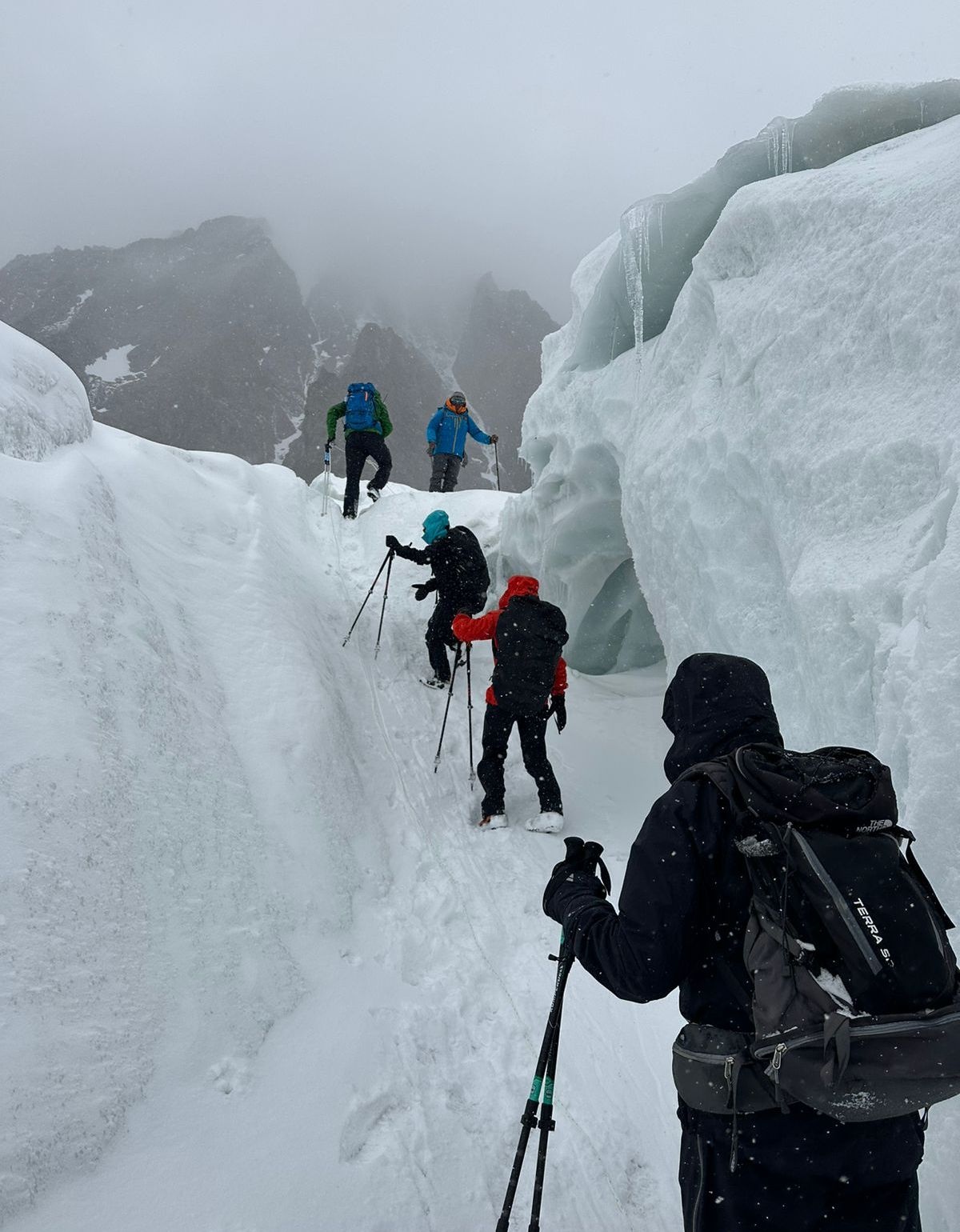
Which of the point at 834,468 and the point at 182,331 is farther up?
the point at 182,331

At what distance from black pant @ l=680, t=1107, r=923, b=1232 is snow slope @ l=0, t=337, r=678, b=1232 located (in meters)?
1.54

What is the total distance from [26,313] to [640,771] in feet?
292

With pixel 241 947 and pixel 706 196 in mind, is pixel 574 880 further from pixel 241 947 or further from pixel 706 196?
pixel 706 196

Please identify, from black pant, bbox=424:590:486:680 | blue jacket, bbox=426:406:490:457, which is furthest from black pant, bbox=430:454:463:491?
black pant, bbox=424:590:486:680

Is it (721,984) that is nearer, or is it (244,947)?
(721,984)

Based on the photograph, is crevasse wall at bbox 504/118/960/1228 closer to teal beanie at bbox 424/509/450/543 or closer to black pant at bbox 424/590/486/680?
black pant at bbox 424/590/486/680

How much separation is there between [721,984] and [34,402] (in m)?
6.25

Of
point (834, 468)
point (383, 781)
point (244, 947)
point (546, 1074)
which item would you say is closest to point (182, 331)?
point (383, 781)

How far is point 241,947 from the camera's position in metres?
3.48

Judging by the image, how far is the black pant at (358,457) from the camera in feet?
36.1

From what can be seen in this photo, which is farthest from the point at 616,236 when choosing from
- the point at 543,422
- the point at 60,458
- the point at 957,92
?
the point at 60,458

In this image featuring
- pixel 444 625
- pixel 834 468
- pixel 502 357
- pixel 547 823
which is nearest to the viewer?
pixel 834 468

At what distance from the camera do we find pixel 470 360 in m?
80.8

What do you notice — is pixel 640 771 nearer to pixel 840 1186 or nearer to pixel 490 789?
pixel 490 789
